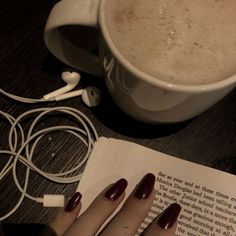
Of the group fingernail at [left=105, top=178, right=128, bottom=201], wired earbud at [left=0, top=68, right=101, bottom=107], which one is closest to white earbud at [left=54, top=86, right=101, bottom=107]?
wired earbud at [left=0, top=68, right=101, bottom=107]

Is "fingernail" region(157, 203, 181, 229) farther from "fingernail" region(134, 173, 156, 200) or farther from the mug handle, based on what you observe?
the mug handle

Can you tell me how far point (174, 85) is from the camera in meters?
0.34

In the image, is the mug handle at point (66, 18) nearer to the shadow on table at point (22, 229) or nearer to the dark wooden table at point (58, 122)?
the dark wooden table at point (58, 122)

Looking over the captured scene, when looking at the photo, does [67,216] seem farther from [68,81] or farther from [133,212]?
[68,81]

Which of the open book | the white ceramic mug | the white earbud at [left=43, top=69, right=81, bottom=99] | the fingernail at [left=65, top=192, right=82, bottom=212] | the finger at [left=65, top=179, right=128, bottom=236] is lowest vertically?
the open book

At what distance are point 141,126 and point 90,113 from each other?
0.07 meters

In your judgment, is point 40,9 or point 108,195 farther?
point 40,9

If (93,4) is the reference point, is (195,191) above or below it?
below

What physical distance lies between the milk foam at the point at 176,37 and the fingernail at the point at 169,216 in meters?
0.15

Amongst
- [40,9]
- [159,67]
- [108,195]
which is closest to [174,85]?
[159,67]

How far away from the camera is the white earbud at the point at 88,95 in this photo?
489mm

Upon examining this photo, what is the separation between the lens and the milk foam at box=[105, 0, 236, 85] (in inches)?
14.1

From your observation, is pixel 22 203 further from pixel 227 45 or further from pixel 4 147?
pixel 227 45

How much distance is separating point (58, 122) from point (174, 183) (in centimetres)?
16
